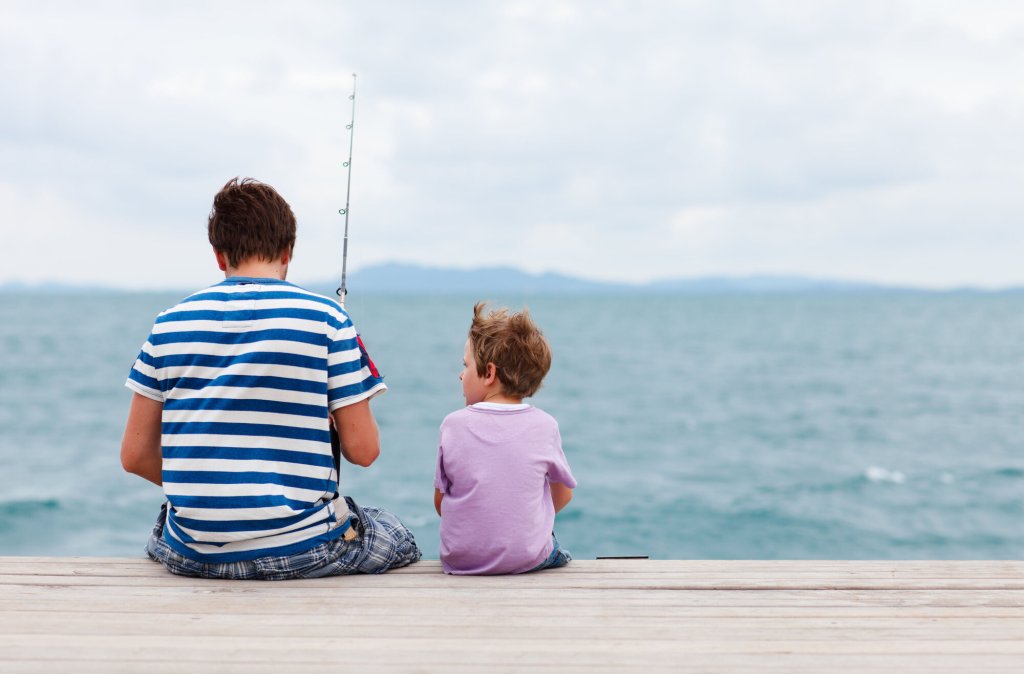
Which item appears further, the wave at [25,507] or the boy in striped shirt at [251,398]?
the wave at [25,507]

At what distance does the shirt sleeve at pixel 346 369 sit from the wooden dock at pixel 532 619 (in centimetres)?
55

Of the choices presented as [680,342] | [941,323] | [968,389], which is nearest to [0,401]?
[968,389]

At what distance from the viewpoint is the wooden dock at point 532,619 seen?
2104mm

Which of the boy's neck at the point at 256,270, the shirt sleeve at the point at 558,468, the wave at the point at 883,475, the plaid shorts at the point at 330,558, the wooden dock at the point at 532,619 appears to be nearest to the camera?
the wooden dock at the point at 532,619

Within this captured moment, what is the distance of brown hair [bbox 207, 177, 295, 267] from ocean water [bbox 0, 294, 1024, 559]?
1.03 metres

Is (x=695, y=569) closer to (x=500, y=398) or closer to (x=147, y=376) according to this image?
(x=500, y=398)

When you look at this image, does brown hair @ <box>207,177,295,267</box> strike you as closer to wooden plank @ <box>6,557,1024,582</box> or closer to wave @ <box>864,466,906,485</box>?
wooden plank @ <box>6,557,1024,582</box>

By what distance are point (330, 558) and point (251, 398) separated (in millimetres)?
571

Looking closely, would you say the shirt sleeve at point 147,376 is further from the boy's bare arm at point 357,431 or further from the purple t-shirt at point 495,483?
the purple t-shirt at point 495,483

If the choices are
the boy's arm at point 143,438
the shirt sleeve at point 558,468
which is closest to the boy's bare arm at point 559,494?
the shirt sleeve at point 558,468

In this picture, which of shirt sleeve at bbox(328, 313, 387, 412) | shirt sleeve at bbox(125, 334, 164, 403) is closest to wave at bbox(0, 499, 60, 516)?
shirt sleeve at bbox(125, 334, 164, 403)

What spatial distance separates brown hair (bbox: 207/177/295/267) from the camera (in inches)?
98.2

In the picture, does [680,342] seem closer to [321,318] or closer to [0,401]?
[0,401]

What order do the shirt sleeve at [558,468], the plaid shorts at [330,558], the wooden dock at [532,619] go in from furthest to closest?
the shirt sleeve at [558,468]
the plaid shorts at [330,558]
the wooden dock at [532,619]
